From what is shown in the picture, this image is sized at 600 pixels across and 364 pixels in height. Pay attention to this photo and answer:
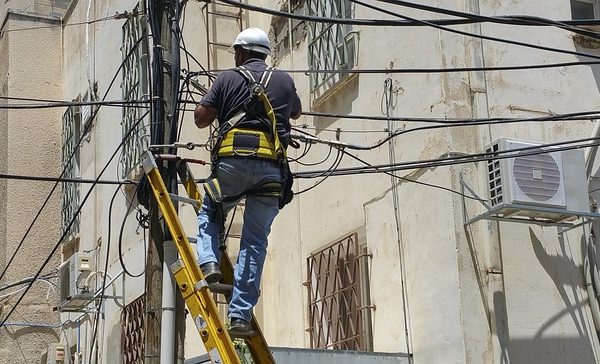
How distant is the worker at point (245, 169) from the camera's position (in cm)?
717

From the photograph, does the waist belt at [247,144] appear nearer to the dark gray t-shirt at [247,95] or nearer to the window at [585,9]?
the dark gray t-shirt at [247,95]

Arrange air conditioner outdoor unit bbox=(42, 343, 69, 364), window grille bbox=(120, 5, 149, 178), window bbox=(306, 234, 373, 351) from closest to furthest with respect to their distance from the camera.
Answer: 1. window bbox=(306, 234, 373, 351)
2. window grille bbox=(120, 5, 149, 178)
3. air conditioner outdoor unit bbox=(42, 343, 69, 364)

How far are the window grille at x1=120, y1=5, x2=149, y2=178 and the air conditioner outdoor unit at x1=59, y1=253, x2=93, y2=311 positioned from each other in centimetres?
139

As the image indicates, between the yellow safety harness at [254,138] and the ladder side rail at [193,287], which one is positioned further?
the yellow safety harness at [254,138]

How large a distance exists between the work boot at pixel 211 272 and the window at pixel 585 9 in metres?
6.55

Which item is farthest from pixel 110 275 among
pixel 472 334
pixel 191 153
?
pixel 472 334

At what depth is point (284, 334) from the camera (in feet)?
43.9

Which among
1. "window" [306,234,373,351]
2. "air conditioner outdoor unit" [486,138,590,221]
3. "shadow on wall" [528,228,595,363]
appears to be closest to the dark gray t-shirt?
"air conditioner outdoor unit" [486,138,590,221]

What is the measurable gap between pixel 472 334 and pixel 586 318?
1.36 metres

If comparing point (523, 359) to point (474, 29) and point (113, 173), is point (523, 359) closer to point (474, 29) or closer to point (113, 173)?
point (474, 29)

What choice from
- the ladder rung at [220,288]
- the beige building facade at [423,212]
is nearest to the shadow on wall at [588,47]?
the beige building facade at [423,212]

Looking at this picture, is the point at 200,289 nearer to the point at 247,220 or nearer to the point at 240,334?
the point at 240,334

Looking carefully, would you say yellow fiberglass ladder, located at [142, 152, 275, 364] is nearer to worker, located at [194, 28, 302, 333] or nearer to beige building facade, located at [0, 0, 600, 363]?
worker, located at [194, 28, 302, 333]

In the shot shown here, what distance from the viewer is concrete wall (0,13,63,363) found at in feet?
66.5
